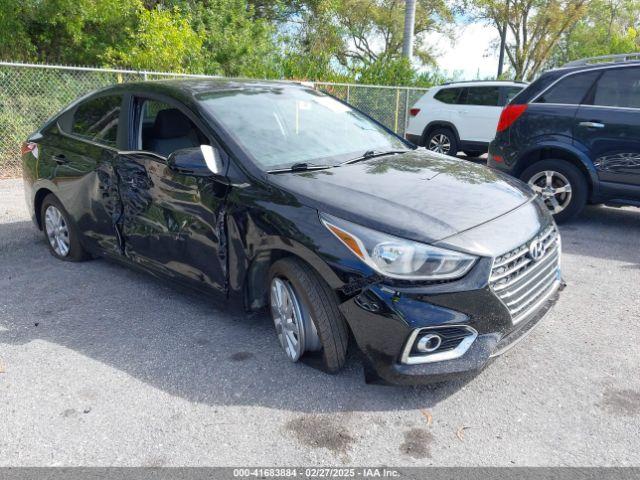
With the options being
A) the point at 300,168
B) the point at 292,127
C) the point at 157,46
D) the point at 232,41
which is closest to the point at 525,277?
the point at 300,168

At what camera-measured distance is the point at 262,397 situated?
9.79 ft

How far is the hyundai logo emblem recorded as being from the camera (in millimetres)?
3010

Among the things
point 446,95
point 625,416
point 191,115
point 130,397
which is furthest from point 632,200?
point 446,95

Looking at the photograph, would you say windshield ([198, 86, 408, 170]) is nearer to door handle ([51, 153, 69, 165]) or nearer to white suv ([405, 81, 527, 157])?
door handle ([51, 153, 69, 165])

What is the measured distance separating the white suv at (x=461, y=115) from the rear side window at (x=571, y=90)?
494cm

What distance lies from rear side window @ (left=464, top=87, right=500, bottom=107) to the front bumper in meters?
9.37

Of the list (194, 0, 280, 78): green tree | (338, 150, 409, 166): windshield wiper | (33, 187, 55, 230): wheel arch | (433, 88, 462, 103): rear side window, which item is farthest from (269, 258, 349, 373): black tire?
(194, 0, 280, 78): green tree

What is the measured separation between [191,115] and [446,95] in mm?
9205

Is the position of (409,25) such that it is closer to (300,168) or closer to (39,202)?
(39,202)

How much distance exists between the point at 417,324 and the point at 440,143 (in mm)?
9906

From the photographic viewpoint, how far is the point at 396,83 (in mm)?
16734

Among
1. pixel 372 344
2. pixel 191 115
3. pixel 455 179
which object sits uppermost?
A: pixel 191 115

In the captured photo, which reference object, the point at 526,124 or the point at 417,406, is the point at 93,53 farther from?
the point at 417,406

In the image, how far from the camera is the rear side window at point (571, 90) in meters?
6.05
